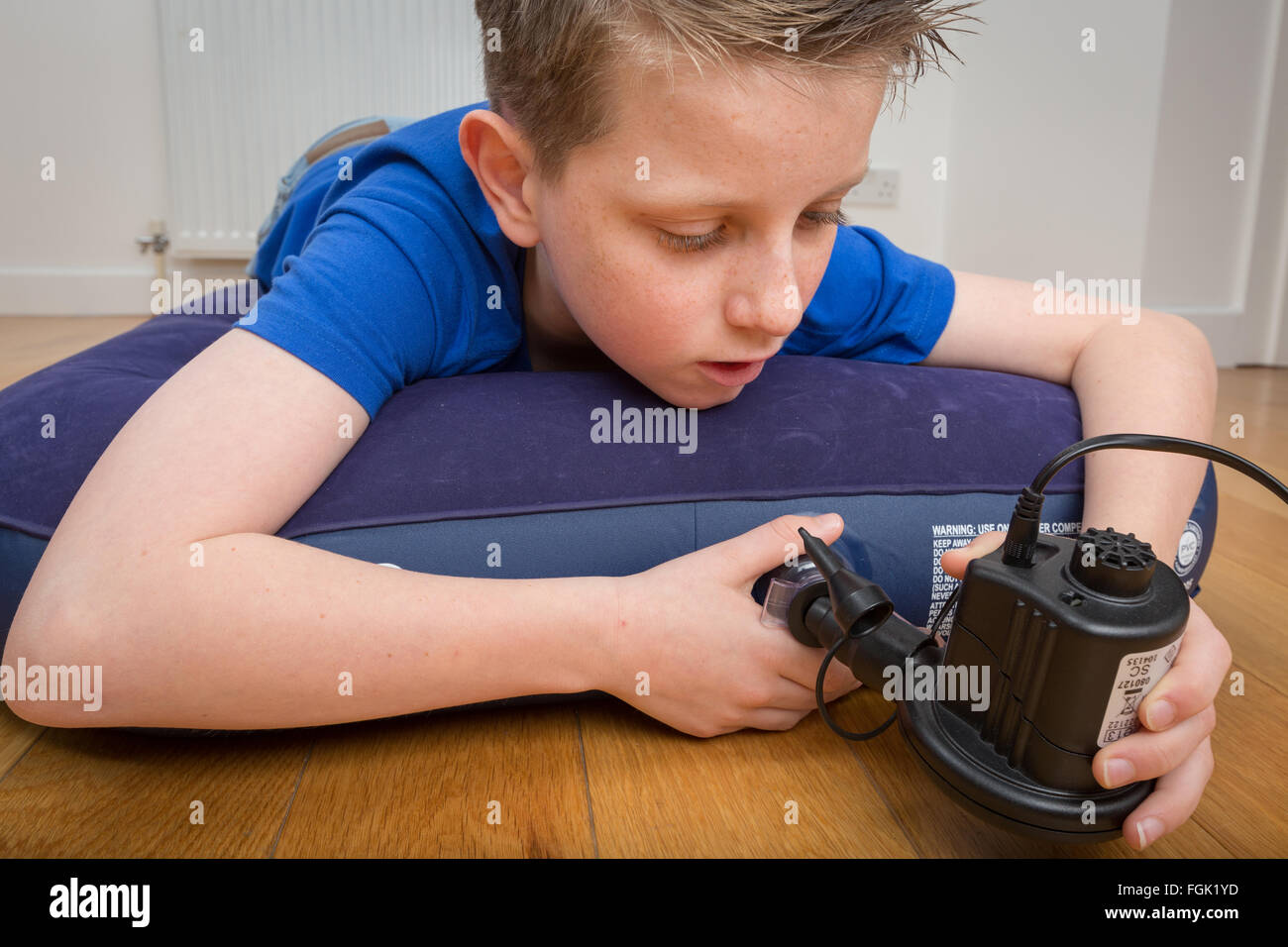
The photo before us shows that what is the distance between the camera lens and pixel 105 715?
2.06ft

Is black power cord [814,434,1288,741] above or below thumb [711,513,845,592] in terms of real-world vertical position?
above

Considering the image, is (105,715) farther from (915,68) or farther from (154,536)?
(915,68)

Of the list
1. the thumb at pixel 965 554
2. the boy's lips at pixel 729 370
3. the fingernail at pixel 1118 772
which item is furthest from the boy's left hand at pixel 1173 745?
the boy's lips at pixel 729 370

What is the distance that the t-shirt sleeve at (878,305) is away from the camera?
97 centimetres

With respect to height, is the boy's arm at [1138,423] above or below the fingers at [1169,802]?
above

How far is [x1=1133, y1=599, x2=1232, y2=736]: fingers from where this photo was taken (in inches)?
20.4

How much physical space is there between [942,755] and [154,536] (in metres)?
0.49

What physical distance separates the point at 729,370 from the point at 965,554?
213 mm

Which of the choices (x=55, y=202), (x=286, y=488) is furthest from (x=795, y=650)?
(x=55, y=202)

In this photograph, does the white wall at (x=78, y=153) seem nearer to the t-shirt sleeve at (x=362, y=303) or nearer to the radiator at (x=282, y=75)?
the radiator at (x=282, y=75)

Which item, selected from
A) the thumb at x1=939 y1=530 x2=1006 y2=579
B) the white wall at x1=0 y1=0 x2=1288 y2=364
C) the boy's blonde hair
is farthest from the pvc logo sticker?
the white wall at x1=0 y1=0 x2=1288 y2=364

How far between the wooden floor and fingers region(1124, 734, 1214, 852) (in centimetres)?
5

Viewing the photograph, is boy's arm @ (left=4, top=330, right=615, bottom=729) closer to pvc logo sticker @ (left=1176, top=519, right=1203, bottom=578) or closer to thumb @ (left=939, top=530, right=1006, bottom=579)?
thumb @ (left=939, top=530, right=1006, bottom=579)

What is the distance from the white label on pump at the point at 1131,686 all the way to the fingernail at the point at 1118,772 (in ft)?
0.04
